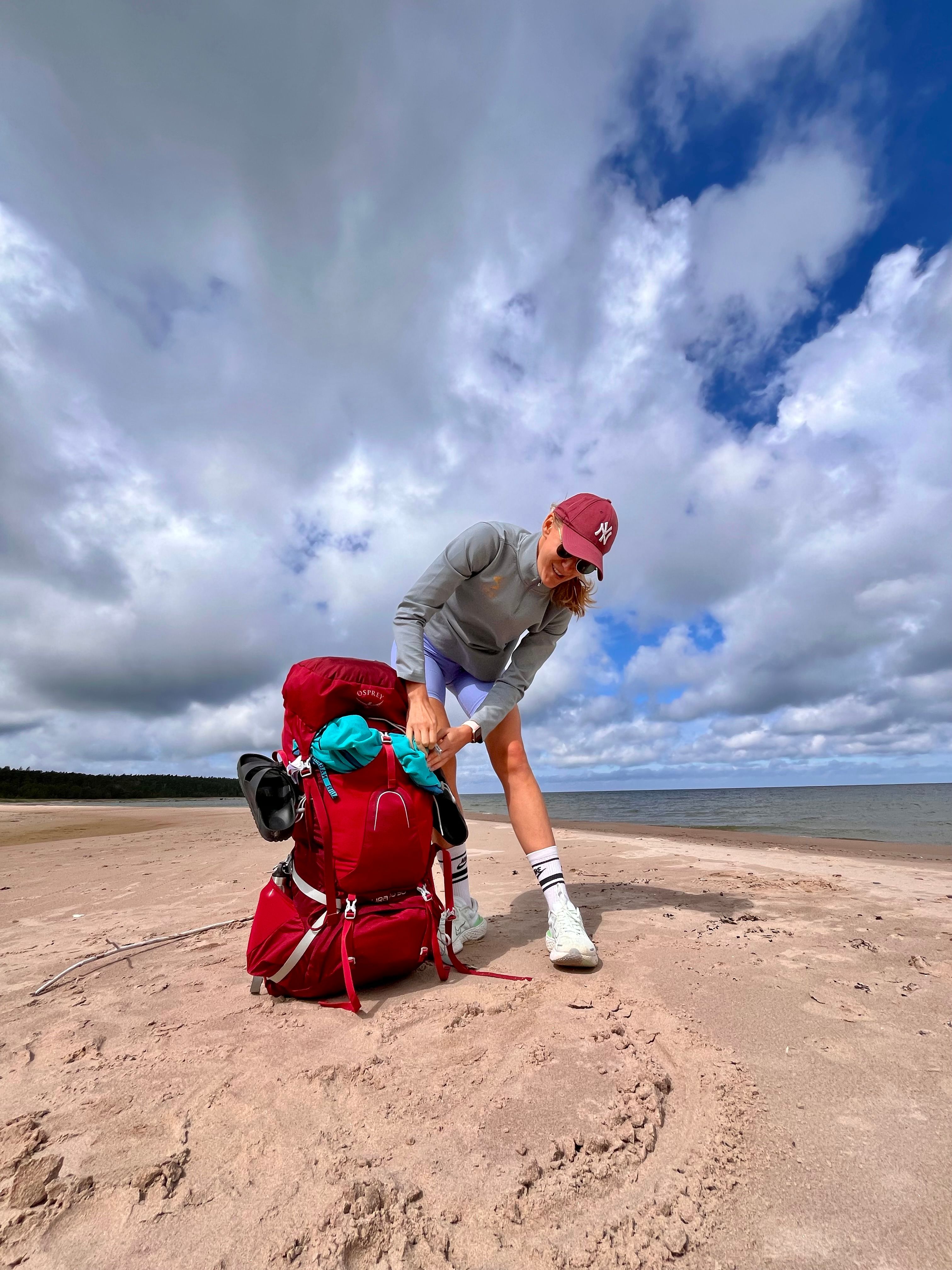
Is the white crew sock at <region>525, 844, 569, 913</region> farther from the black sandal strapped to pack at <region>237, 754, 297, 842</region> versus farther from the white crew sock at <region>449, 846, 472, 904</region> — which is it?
the black sandal strapped to pack at <region>237, 754, 297, 842</region>

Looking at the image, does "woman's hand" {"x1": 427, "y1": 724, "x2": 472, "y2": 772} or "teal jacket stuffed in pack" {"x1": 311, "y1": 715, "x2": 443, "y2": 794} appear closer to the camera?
"teal jacket stuffed in pack" {"x1": 311, "y1": 715, "x2": 443, "y2": 794}

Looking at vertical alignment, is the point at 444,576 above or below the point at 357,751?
above

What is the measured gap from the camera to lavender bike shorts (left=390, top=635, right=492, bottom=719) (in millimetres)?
3357

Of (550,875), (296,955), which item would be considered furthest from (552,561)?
(296,955)

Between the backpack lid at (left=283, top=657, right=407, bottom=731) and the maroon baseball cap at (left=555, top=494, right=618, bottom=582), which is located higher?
the maroon baseball cap at (left=555, top=494, right=618, bottom=582)

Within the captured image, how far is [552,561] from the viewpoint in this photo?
3.02m

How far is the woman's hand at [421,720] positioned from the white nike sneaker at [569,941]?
37.9 inches

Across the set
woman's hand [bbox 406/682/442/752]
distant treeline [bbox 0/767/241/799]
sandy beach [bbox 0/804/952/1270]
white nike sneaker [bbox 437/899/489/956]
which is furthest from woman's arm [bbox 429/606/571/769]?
distant treeline [bbox 0/767/241/799]

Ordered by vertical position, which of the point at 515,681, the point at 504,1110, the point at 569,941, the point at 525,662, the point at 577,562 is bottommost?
the point at 504,1110

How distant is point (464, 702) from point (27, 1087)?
235cm

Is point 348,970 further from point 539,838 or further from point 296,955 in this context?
point 539,838

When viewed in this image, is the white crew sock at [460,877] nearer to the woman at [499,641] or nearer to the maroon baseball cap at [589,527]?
the woman at [499,641]

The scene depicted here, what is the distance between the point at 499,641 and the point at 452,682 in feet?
1.28

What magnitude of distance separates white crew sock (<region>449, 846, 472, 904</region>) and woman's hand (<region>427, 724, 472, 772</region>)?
603 millimetres
